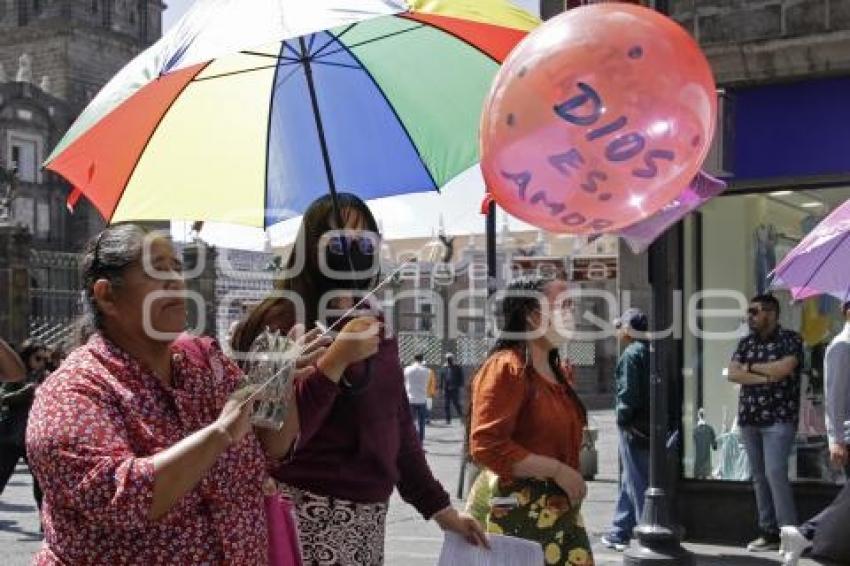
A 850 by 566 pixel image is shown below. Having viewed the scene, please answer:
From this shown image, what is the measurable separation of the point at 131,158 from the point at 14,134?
51465 mm

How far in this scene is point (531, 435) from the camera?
179 inches

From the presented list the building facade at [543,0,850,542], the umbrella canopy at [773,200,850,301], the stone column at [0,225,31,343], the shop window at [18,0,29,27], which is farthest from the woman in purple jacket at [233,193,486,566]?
the shop window at [18,0,29,27]

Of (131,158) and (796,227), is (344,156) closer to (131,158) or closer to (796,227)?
(131,158)

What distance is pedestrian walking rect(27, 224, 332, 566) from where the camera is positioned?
2.43 m

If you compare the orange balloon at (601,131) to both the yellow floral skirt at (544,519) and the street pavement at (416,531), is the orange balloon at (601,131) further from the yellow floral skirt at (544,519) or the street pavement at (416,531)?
the street pavement at (416,531)

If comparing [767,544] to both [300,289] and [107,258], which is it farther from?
[107,258]

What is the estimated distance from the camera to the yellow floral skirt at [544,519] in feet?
14.6

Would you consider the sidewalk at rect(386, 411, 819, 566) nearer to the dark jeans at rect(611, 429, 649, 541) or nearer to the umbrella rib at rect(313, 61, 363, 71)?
the dark jeans at rect(611, 429, 649, 541)

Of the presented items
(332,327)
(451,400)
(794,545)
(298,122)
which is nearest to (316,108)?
(298,122)

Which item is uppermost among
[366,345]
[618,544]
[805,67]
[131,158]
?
[805,67]

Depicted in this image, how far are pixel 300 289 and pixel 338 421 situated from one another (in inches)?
16.1

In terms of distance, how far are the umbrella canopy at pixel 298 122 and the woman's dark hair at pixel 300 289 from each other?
762 millimetres

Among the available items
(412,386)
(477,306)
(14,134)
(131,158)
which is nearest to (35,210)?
(14,134)

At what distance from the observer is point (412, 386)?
22031mm
